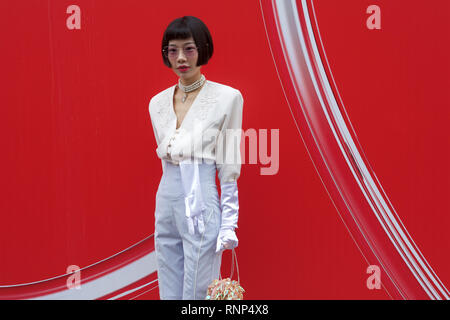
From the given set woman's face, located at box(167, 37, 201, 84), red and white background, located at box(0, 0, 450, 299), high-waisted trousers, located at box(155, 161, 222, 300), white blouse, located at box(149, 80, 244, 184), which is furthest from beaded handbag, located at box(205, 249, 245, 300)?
woman's face, located at box(167, 37, 201, 84)

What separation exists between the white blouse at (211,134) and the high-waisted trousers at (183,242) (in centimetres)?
6

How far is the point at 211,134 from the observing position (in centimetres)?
227

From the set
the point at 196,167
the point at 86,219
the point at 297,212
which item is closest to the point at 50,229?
the point at 86,219

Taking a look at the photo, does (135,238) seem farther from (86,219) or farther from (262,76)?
(262,76)

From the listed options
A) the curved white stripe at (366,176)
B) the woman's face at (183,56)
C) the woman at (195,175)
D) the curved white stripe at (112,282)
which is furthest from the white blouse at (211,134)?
the curved white stripe at (112,282)

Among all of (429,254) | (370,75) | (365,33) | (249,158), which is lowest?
(429,254)

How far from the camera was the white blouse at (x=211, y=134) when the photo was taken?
2.25 m

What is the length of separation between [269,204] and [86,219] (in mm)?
981

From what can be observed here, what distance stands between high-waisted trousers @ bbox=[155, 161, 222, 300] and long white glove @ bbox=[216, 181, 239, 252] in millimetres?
41

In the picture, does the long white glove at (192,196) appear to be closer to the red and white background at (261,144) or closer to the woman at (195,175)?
the woman at (195,175)

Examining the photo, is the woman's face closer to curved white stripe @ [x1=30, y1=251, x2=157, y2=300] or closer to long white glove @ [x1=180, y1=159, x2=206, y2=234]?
long white glove @ [x1=180, y1=159, x2=206, y2=234]

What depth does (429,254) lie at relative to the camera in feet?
8.81

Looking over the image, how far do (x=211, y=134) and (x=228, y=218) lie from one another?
1.19 ft

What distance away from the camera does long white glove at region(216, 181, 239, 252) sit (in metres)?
2.21
